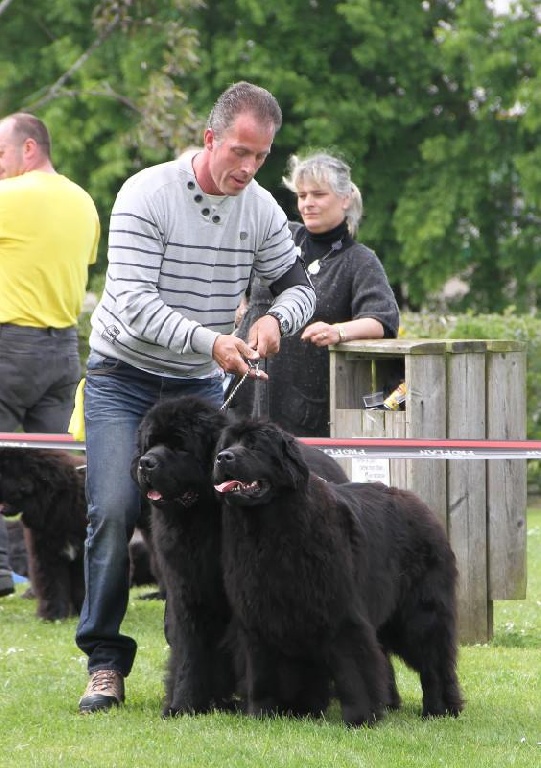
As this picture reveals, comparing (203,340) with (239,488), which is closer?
(239,488)

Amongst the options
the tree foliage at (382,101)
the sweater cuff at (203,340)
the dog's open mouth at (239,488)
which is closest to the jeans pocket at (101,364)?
the sweater cuff at (203,340)

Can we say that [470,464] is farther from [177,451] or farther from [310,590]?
[177,451]

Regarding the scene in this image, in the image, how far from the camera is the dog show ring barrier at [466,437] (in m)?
7.02

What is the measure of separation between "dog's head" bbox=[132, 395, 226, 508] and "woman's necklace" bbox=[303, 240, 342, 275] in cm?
219

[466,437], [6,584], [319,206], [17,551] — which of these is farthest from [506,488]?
[17,551]

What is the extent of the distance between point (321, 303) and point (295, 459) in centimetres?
237

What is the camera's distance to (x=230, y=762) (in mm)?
4434

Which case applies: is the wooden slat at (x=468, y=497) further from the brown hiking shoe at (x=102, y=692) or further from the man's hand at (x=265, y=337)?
the brown hiking shoe at (x=102, y=692)

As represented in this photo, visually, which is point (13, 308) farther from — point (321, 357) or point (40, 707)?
point (40, 707)

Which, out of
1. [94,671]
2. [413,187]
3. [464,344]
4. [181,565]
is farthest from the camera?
[413,187]

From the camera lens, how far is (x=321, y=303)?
713 cm

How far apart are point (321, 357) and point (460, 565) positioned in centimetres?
135

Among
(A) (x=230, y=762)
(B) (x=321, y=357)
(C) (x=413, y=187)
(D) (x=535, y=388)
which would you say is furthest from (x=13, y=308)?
(C) (x=413, y=187)

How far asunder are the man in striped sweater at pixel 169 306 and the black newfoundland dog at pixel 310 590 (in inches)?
17.2
